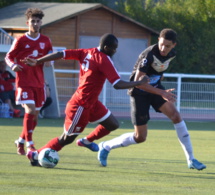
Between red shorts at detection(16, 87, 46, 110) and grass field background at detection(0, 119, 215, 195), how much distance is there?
840 mm

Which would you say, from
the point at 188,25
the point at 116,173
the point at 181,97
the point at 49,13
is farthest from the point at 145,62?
the point at 188,25

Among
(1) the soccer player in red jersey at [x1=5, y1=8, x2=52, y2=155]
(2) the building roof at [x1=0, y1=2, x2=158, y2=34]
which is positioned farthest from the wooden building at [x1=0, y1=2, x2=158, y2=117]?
(1) the soccer player in red jersey at [x1=5, y1=8, x2=52, y2=155]

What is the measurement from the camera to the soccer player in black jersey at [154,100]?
8922 mm

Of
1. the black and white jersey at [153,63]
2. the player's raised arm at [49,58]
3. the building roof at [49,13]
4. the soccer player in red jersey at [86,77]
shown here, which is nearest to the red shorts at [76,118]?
the soccer player in red jersey at [86,77]

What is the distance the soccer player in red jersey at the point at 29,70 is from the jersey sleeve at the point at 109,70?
1958mm

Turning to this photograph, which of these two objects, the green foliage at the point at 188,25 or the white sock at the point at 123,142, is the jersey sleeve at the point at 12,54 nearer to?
the white sock at the point at 123,142

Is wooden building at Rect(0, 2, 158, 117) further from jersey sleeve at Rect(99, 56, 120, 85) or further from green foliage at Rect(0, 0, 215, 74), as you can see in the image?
jersey sleeve at Rect(99, 56, 120, 85)

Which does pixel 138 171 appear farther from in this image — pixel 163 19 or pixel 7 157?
pixel 163 19

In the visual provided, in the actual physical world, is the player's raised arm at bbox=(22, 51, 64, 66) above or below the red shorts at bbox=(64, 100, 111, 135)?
above

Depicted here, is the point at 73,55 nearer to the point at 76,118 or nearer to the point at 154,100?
the point at 76,118

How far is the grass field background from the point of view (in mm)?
7367

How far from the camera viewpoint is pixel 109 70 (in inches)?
334

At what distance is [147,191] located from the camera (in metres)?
7.33

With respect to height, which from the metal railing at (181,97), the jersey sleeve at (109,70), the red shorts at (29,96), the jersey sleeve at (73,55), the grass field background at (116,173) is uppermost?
the jersey sleeve at (73,55)
